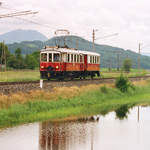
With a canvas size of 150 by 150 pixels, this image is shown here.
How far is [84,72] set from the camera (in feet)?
144

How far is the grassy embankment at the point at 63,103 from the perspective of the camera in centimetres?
2216

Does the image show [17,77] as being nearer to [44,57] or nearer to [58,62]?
Answer: [44,57]

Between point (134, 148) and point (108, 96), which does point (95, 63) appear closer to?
point (108, 96)

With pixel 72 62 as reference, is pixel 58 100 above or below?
→ below

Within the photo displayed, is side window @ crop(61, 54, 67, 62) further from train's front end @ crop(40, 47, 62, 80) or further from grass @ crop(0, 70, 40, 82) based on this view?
grass @ crop(0, 70, 40, 82)

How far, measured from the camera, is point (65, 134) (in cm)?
1875

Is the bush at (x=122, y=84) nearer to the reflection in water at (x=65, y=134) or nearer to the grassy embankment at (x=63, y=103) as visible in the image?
the grassy embankment at (x=63, y=103)

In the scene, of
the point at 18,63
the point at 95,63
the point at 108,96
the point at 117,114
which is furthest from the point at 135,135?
the point at 18,63

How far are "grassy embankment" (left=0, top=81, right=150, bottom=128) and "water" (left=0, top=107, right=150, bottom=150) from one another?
1704 mm

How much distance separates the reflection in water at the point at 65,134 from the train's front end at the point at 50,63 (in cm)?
1427

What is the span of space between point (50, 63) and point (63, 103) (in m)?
10.7

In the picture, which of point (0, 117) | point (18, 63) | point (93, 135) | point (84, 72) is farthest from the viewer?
point (18, 63)

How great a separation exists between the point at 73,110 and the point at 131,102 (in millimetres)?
10835

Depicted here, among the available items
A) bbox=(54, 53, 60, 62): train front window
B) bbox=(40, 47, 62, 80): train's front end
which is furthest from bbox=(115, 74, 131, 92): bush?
bbox=(54, 53, 60, 62): train front window
